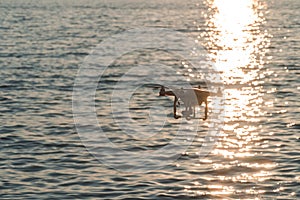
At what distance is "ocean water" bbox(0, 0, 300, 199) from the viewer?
1639 inches

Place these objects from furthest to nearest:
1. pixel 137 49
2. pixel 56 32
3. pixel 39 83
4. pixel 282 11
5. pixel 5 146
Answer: pixel 282 11
pixel 56 32
pixel 137 49
pixel 39 83
pixel 5 146

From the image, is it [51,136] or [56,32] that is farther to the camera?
[56,32]

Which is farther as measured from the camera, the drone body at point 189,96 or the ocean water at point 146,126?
the ocean water at point 146,126

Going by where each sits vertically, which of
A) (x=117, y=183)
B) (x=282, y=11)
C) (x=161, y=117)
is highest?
(x=282, y=11)

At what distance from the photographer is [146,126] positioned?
5669 centimetres

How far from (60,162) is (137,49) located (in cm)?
6504

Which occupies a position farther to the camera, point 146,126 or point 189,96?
point 146,126

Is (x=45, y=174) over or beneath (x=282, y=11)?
beneath

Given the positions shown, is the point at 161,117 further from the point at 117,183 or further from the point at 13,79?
the point at 13,79

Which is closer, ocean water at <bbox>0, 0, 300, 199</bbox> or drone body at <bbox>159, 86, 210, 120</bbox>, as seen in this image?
drone body at <bbox>159, 86, 210, 120</bbox>

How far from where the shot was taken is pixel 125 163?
150 ft

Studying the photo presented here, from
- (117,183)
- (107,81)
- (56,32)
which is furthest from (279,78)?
(56,32)

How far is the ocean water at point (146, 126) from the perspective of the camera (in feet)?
137

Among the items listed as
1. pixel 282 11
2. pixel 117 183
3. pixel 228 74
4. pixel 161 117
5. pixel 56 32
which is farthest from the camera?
pixel 282 11
